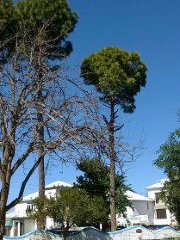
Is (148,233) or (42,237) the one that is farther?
(148,233)

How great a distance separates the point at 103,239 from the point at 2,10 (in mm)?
13798

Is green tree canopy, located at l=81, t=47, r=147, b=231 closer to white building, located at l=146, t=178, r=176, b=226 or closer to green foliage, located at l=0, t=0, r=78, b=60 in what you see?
green foliage, located at l=0, t=0, r=78, b=60

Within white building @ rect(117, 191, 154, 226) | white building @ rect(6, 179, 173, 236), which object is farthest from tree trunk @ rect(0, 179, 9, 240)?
white building @ rect(117, 191, 154, 226)

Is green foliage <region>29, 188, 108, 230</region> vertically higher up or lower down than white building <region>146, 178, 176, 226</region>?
lower down

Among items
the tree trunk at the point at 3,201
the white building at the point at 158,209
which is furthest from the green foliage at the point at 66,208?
the white building at the point at 158,209

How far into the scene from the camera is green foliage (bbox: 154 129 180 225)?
28891 millimetres

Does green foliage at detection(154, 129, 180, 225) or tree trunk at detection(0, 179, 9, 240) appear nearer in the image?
tree trunk at detection(0, 179, 9, 240)

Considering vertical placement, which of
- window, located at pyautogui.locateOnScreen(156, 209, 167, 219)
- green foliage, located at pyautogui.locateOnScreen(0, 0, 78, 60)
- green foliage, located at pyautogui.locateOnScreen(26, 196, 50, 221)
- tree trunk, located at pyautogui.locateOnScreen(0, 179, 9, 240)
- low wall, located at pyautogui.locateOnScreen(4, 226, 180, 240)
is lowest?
low wall, located at pyautogui.locateOnScreen(4, 226, 180, 240)

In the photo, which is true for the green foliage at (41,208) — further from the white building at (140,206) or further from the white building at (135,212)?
the white building at (140,206)

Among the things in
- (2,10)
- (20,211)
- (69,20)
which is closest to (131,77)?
(69,20)

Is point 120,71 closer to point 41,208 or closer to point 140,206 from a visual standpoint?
point 41,208

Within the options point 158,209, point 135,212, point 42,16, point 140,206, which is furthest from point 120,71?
point 158,209

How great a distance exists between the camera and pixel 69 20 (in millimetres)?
23969

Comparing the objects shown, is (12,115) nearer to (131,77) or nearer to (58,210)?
(58,210)
